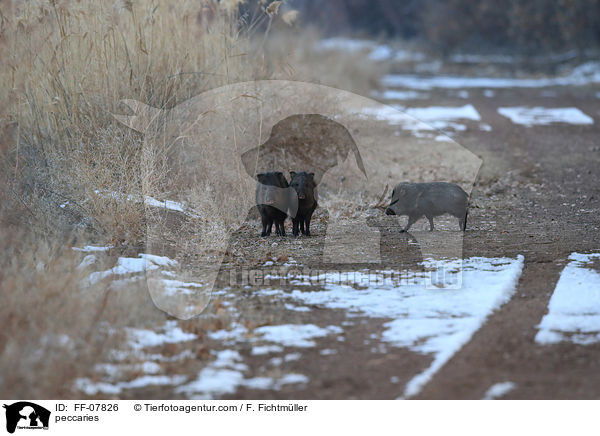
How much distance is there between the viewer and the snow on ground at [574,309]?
14.8ft

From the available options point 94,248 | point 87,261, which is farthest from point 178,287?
point 94,248

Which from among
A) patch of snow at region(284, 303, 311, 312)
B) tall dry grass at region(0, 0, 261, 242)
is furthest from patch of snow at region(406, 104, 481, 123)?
patch of snow at region(284, 303, 311, 312)

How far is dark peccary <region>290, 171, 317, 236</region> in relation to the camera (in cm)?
686

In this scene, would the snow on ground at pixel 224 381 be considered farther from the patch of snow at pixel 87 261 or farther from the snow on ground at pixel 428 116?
the snow on ground at pixel 428 116

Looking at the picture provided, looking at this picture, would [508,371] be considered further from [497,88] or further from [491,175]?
[497,88]

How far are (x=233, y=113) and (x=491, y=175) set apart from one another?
393cm

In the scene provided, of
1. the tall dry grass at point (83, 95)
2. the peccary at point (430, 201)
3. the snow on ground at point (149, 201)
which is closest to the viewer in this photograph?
the snow on ground at point (149, 201)

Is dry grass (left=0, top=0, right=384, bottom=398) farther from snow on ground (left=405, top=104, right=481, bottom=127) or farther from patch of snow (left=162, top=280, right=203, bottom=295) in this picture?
snow on ground (left=405, top=104, right=481, bottom=127)

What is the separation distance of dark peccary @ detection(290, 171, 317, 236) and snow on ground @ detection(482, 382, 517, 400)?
3236 mm

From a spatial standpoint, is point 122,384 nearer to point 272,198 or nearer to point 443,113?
point 272,198

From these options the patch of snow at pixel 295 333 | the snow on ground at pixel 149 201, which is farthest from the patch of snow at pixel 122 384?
the snow on ground at pixel 149 201

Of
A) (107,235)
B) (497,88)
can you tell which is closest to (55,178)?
(107,235)

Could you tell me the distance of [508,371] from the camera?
4.06m
